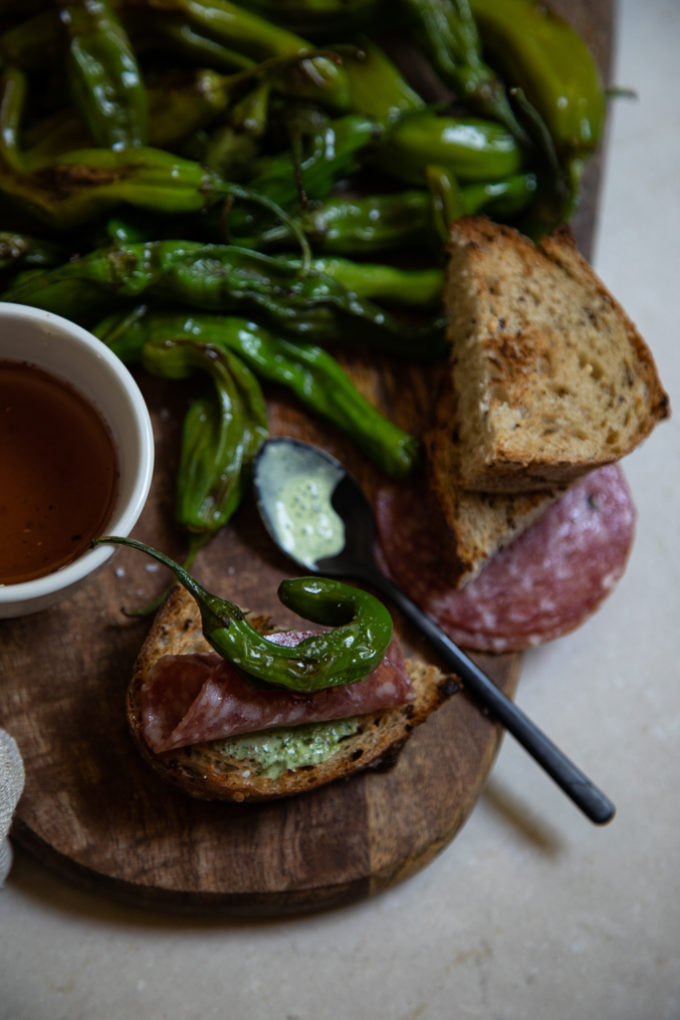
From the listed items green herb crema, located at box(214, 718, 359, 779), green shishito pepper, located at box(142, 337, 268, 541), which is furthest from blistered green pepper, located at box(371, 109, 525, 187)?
green herb crema, located at box(214, 718, 359, 779)

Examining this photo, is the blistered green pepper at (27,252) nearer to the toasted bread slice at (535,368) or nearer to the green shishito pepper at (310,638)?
the green shishito pepper at (310,638)

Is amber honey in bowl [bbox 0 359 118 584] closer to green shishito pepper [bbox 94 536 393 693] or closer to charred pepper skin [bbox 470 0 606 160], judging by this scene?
green shishito pepper [bbox 94 536 393 693]

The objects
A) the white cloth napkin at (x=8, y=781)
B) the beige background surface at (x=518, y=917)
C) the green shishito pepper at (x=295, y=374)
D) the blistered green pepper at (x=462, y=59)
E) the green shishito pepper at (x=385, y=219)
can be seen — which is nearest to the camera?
the white cloth napkin at (x=8, y=781)

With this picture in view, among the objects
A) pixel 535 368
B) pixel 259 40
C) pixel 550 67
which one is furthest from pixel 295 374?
pixel 550 67

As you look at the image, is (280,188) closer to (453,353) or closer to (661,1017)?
(453,353)

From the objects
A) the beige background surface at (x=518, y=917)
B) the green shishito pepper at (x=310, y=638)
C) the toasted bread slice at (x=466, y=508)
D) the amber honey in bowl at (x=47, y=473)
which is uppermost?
the toasted bread slice at (x=466, y=508)

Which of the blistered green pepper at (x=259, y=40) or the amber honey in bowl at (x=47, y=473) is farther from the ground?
the blistered green pepper at (x=259, y=40)

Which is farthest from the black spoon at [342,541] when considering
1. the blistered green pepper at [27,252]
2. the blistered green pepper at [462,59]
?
the blistered green pepper at [462,59]

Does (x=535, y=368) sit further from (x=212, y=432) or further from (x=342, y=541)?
(x=212, y=432)

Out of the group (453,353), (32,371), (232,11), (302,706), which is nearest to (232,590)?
(302,706)
